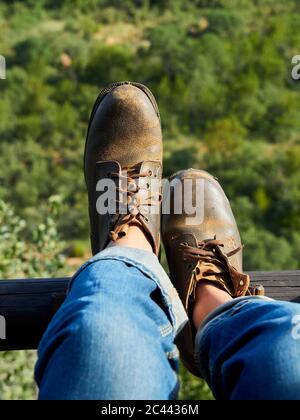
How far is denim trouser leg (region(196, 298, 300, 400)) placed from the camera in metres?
0.73

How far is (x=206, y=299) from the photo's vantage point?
1134mm

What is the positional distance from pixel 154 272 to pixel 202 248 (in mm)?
374

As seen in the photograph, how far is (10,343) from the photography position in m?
1.02

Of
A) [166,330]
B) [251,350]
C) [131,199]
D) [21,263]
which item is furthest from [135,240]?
[21,263]

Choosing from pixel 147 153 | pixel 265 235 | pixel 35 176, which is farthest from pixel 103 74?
pixel 147 153

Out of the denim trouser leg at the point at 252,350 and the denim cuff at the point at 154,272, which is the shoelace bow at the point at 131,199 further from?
the denim trouser leg at the point at 252,350

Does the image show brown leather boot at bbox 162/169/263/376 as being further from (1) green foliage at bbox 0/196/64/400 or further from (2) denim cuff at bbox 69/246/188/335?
(1) green foliage at bbox 0/196/64/400

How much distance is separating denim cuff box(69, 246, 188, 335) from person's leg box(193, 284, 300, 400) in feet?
0.12

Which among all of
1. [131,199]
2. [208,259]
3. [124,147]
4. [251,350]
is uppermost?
[124,147]

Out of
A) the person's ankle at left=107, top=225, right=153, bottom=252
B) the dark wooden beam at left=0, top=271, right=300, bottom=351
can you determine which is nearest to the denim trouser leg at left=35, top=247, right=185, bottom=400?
the dark wooden beam at left=0, top=271, right=300, bottom=351

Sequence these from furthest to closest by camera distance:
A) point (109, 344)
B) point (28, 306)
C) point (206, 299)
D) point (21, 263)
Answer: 1. point (21, 263)
2. point (206, 299)
3. point (28, 306)
4. point (109, 344)

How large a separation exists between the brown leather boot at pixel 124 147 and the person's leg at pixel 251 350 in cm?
45

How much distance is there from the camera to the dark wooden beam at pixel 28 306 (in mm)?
1002

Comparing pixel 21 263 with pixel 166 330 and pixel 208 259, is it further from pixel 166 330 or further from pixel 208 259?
pixel 166 330
